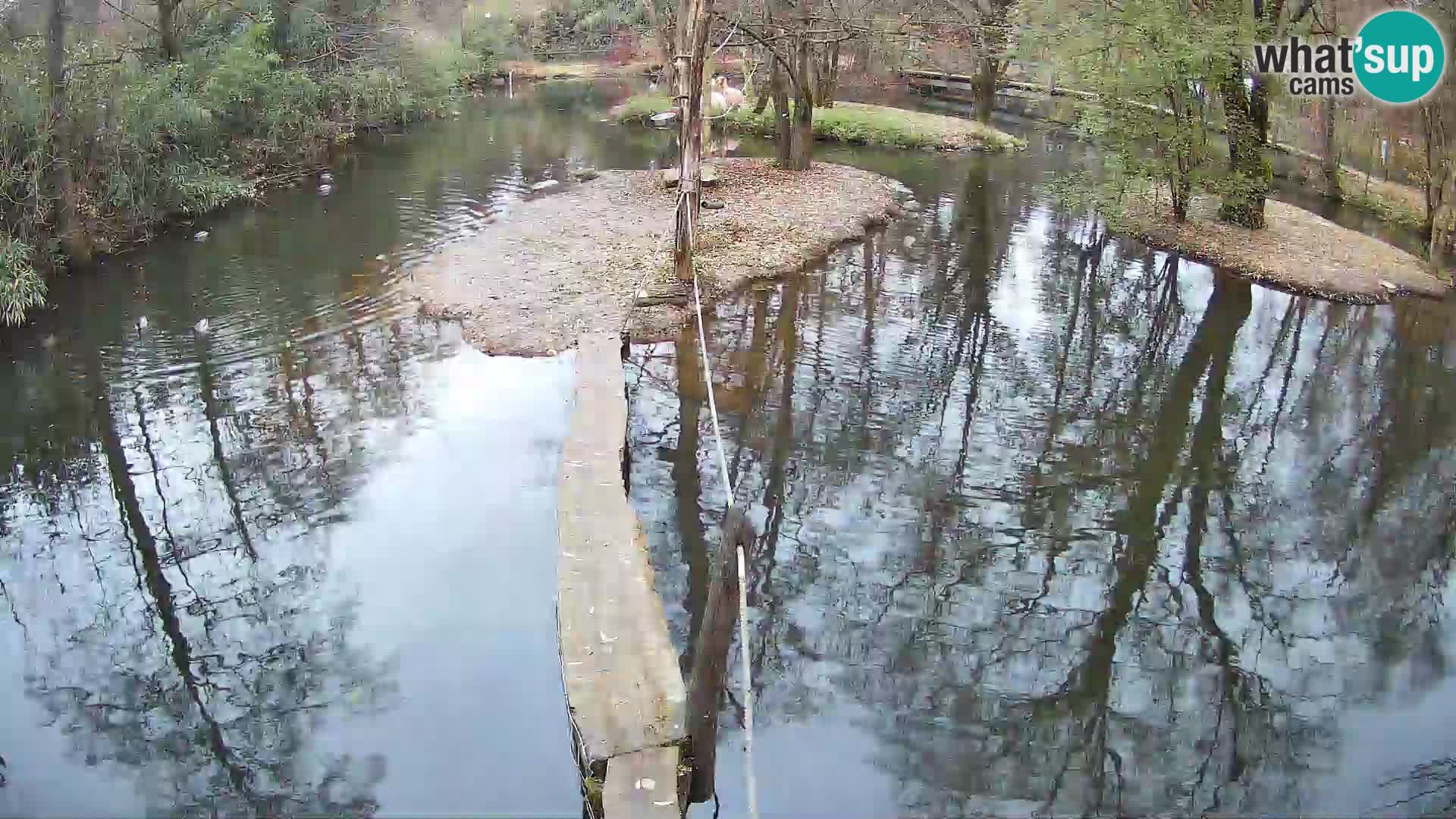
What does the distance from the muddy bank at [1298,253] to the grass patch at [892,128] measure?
25.7 feet

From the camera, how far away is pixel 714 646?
454 cm

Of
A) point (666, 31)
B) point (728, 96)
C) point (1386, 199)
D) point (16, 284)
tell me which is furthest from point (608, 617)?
point (728, 96)

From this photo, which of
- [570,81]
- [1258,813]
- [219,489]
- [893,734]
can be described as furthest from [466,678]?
[570,81]

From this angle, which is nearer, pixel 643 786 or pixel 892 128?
pixel 643 786

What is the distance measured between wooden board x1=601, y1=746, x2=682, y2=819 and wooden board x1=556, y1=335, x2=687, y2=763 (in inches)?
2.6

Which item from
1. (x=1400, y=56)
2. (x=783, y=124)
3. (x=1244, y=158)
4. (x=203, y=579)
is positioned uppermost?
(x=1400, y=56)

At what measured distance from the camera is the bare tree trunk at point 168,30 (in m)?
18.0

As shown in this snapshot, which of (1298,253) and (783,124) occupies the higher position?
(783,124)

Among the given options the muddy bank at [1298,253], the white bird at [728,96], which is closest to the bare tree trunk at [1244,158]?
the muddy bank at [1298,253]

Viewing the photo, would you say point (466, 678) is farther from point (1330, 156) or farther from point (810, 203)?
point (1330, 156)

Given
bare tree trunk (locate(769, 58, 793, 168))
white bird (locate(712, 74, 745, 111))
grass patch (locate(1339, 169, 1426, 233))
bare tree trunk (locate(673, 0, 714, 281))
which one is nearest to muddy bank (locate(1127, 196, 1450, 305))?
grass patch (locate(1339, 169, 1426, 233))

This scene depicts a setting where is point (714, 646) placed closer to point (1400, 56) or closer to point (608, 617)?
point (608, 617)

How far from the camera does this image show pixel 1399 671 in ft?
20.4

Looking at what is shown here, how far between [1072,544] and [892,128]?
62.0 ft
